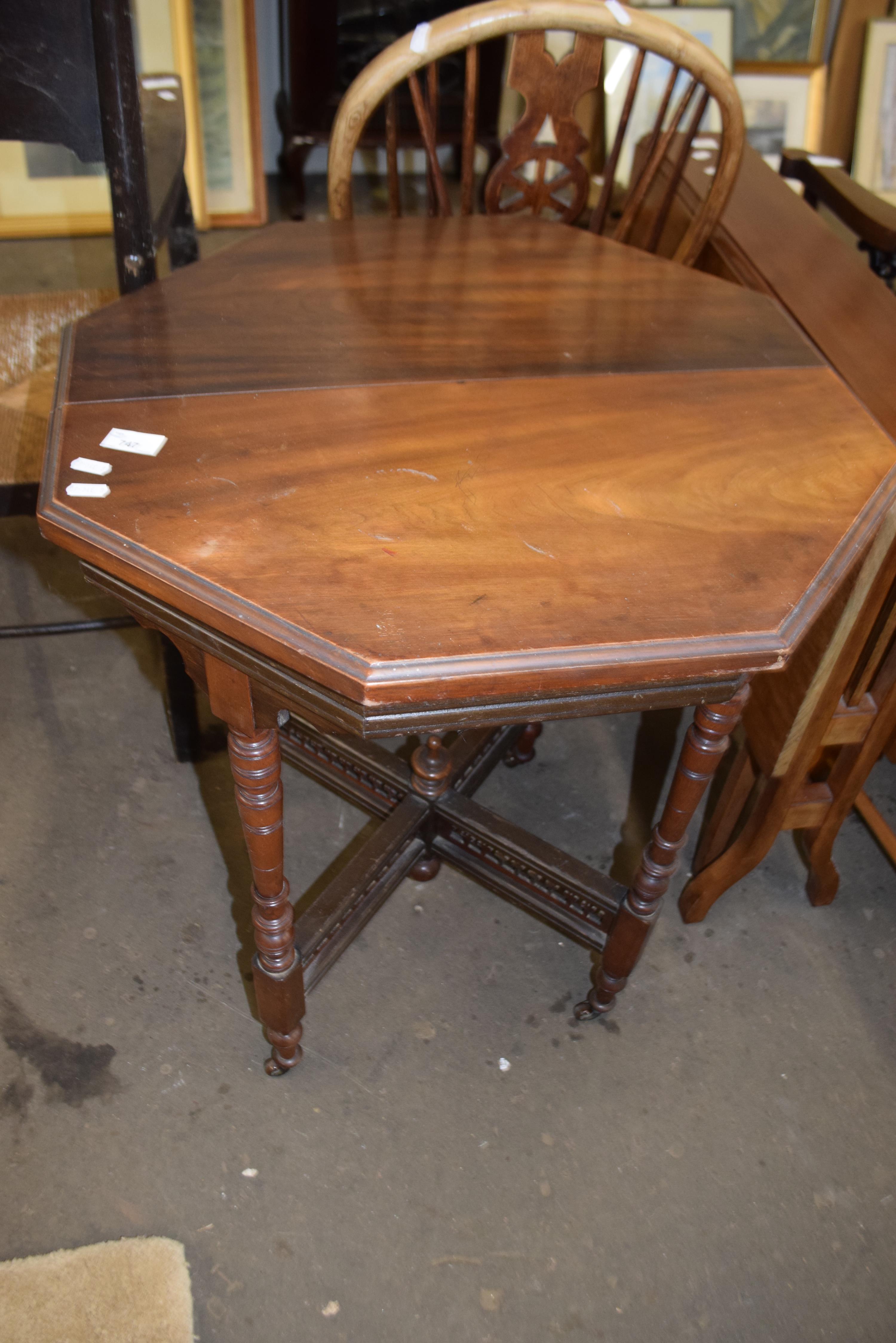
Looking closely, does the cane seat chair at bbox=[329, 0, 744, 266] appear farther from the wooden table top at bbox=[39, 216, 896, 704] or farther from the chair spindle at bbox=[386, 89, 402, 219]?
the wooden table top at bbox=[39, 216, 896, 704]

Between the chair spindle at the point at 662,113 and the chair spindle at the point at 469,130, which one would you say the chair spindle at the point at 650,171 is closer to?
the chair spindle at the point at 662,113

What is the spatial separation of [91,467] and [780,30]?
3.43 metres

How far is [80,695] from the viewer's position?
73.0 inches

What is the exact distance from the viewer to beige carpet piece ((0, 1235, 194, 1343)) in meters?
1.08

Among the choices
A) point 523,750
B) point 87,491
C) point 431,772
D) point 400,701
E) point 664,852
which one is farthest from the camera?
point 523,750

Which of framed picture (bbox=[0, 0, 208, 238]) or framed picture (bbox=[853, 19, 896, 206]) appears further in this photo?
framed picture (bbox=[853, 19, 896, 206])

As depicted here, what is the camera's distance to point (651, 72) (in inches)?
120

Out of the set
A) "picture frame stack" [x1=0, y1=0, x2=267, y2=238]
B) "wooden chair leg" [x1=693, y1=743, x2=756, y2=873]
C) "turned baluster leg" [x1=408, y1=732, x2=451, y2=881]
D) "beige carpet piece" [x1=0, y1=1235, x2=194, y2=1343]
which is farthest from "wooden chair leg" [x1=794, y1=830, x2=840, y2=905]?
"picture frame stack" [x1=0, y1=0, x2=267, y2=238]

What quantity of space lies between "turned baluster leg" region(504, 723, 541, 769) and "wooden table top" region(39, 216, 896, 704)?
73 cm

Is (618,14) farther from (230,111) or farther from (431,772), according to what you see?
(230,111)

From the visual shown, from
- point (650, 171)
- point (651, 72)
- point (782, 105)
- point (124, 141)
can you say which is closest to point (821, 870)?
point (650, 171)

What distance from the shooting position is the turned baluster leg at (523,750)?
175 centimetres

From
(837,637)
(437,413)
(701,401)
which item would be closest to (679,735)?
(837,637)

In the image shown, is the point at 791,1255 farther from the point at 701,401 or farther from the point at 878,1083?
the point at 701,401
